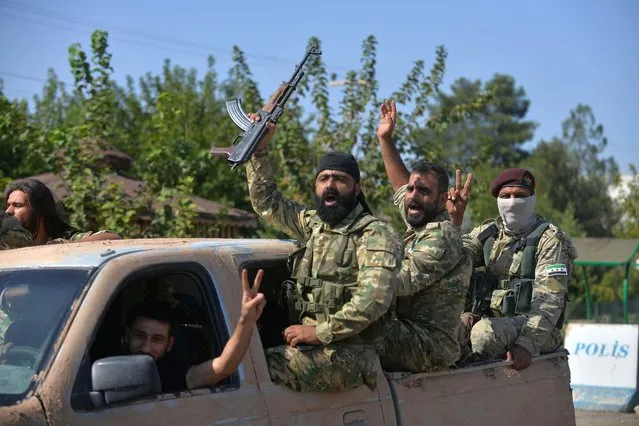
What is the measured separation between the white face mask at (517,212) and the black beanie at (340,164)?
200 centimetres

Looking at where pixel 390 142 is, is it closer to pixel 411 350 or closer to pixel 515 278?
pixel 515 278

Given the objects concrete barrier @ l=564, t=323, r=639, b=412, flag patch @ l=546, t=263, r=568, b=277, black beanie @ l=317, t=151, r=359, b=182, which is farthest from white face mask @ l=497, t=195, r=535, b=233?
concrete barrier @ l=564, t=323, r=639, b=412

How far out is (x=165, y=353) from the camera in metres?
4.41

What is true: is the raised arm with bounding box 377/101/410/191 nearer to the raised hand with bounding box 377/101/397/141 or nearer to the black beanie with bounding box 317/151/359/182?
the raised hand with bounding box 377/101/397/141

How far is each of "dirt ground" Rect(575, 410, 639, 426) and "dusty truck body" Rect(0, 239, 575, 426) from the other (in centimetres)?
637

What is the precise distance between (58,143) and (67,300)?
10075 mm

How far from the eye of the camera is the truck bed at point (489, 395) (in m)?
4.87

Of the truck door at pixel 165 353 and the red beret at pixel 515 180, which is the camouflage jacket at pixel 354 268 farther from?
the red beret at pixel 515 180

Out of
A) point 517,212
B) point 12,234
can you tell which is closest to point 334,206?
point 12,234

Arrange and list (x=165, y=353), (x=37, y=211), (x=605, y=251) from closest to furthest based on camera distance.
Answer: (x=165, y=353)
(x=37, y=211)
(x=605, y=251)

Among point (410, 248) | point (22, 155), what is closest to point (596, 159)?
point (22, 155)

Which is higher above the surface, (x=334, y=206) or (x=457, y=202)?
(x=457, y=202)

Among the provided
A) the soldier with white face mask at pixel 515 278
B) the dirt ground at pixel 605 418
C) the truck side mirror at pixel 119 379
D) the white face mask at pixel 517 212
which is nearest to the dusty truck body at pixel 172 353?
the truck side mirror at pixel 119 379

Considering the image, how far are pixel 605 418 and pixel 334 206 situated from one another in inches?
314
